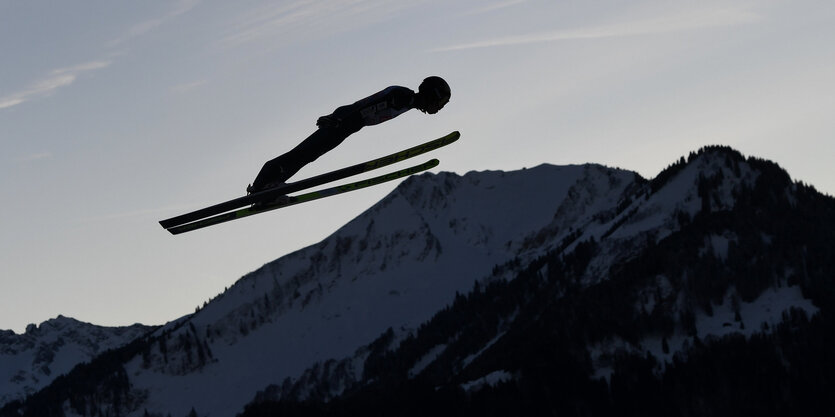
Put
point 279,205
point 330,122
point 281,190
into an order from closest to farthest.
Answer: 1. point 330,122
2. point 281,190
3. point 279,205

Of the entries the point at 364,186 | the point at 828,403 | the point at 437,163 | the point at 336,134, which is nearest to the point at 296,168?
the point at 336,134

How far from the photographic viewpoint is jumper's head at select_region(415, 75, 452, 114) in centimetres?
3394

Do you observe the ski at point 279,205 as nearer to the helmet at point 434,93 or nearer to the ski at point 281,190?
the ski at point 281,190

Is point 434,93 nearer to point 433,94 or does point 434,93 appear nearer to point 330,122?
point 433,94

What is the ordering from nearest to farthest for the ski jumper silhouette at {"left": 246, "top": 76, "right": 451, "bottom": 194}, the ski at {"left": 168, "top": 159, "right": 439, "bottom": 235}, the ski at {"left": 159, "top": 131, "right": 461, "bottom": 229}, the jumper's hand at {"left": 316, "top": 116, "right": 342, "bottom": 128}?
the ski jumper silhouette at {"left": 246, "top": 76, "right": 451, "bottom": 194}, the jumper's hand at {"left": 316, "top": 116, "right": 342, "bottom": 128}, the ski at {"left": 159, "top": 131, "right": 461, "bottom": 229}, the ski at {"left": 168, "top": 159, "right": 439, "bottom": 235}

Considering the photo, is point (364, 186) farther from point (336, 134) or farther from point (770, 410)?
point (770, 410)

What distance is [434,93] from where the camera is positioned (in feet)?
112

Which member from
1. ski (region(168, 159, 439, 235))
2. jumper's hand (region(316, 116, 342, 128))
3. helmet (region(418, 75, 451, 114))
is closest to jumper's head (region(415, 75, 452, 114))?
helmet (region(418, 75, 451, 114))

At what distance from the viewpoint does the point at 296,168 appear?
35.8 metres

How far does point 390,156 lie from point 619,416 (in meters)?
160

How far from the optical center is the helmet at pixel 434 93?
33.9 meters

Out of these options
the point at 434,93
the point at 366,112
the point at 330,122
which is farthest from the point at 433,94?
the point at 330,122

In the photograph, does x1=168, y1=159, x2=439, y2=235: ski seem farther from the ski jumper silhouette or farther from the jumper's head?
the jumper's head

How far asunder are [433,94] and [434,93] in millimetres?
46
